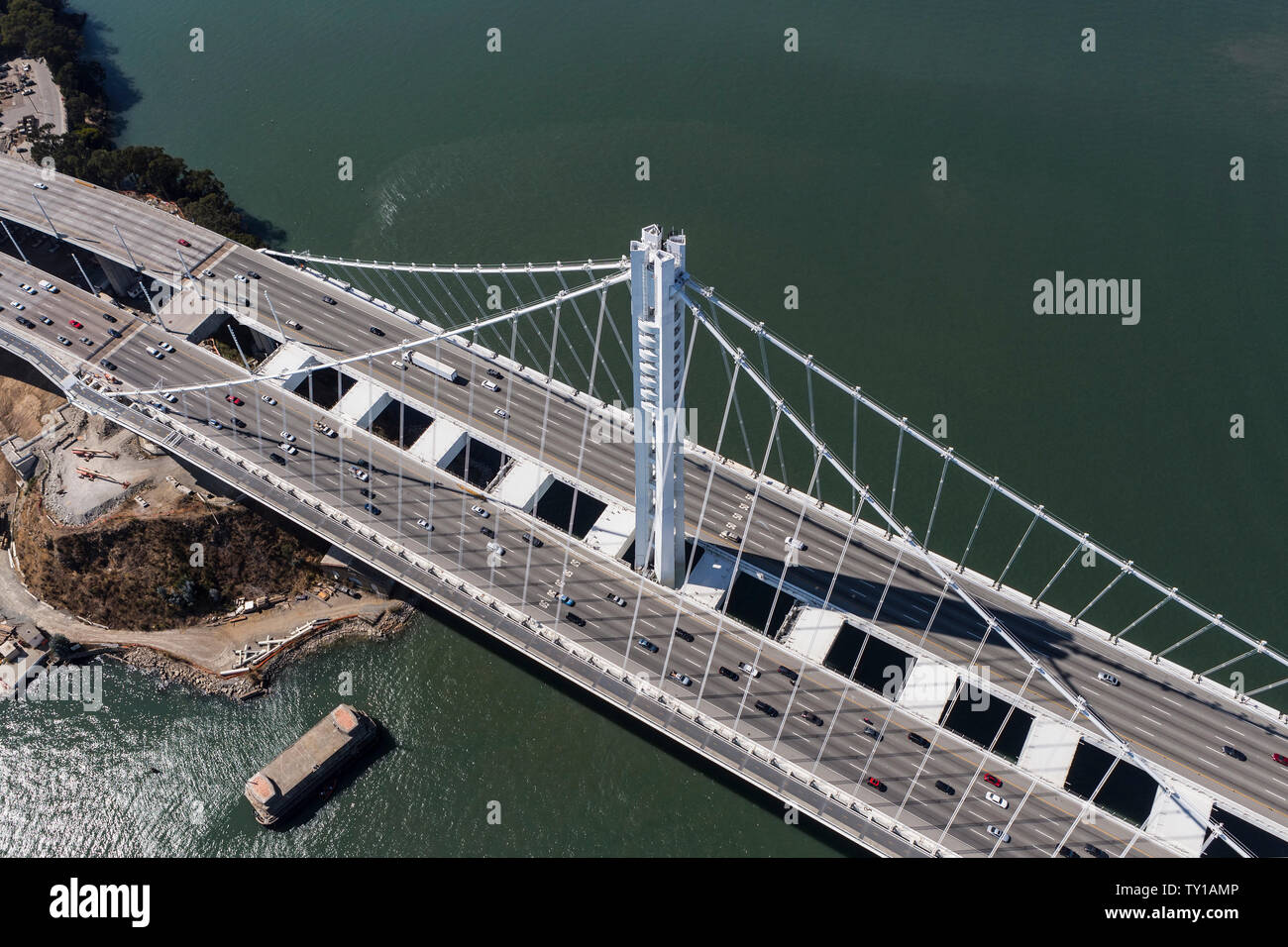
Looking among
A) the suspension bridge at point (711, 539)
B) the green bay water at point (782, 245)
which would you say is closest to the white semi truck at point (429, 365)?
the suspension bridge at point (711, 539)

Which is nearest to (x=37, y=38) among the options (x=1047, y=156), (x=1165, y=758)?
(x=1047, y=156)

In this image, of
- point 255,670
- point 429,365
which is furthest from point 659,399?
point 255,670

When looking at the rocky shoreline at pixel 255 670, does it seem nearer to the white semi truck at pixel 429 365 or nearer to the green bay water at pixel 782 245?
the green bay water at pixel 782 245

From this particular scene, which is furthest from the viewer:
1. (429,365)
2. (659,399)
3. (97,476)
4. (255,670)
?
(429,365)

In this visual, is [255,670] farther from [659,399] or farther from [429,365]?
[659,399]

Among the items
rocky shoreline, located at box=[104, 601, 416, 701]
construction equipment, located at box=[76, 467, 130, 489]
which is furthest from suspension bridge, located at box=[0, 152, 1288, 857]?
rocky shoreline, located at box=[104, 601, 416, 701]

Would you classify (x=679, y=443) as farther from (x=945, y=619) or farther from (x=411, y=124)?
(x=411, y=124)

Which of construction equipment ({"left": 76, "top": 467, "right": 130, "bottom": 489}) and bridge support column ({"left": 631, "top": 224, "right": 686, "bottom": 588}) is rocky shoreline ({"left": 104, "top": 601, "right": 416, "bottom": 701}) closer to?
construction equipment ({"left": 76, "top": 467, "right": 130, "bottom": 489})
